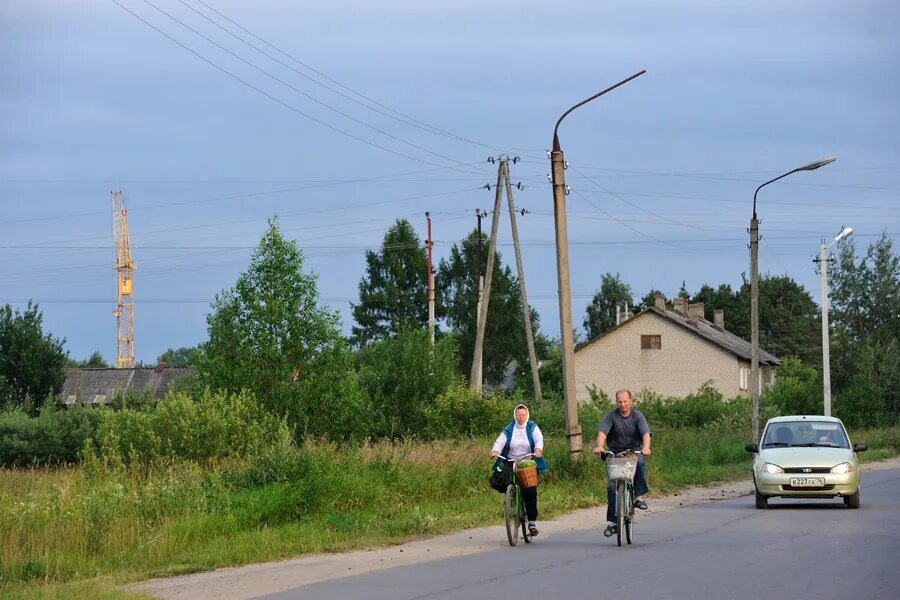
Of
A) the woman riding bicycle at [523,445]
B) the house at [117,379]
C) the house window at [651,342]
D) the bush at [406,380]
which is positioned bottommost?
the woman riding bicycle at [523,445]

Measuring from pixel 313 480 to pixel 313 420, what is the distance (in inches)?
967

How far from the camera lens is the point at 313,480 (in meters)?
17.9

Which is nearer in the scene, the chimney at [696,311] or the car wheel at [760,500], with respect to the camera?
the car wheel at [760,500]

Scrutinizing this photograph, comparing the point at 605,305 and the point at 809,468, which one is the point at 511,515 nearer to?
the point at 809,468

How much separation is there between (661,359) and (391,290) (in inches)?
943

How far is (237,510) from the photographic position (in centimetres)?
1614

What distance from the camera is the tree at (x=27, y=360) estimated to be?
6384 centimetres

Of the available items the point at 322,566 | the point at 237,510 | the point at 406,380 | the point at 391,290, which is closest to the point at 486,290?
the point at 406,380

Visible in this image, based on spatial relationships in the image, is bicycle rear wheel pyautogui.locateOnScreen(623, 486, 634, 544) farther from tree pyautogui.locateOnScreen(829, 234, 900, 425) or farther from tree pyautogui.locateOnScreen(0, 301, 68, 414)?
tree pyautogui.locateOnScreen(0, 301, 68, 414)

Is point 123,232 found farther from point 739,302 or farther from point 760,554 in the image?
point 760,554

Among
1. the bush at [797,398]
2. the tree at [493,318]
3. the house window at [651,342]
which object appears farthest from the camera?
the tree at [493,318]

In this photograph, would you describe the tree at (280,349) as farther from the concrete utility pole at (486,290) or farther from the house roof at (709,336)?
the house roof at (709,336)

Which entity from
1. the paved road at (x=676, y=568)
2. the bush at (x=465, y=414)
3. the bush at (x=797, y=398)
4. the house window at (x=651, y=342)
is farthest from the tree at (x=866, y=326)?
the paved road at (x=676, y=568)

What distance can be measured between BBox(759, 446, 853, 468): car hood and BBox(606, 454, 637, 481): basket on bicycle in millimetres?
6527
